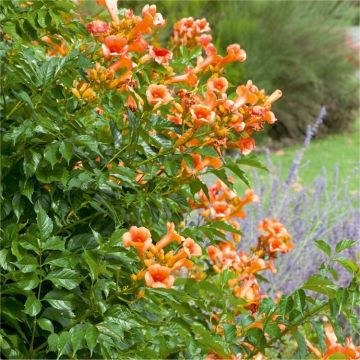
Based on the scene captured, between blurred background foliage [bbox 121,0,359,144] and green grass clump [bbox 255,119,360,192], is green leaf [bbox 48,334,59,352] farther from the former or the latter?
blurred background foliage [bbox 121,0,359,144]

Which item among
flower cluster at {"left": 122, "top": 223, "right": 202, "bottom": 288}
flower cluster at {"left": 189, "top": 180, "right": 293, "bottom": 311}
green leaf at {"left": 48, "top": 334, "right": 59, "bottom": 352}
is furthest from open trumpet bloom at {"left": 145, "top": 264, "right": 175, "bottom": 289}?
flower cluster at {"left": 189, "top": 180, "right": 293, "bottom": 311}

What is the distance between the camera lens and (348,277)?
388 centimetres

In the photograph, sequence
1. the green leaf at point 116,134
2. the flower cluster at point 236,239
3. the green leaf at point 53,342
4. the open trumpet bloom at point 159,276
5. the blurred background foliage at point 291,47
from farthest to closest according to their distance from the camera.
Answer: the blurred background foliage at point 291,47, the flower cluster at point 236,239, the green leaf at point 116,134, the green leaf at point 53,342, the open trumpet bloom at point 159,276

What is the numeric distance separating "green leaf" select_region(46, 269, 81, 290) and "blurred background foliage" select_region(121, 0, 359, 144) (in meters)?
7.78

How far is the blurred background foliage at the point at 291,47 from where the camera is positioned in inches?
393

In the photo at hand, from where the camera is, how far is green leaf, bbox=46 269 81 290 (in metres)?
1.70

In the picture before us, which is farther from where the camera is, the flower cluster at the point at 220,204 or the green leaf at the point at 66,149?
the flower cluster at the point at 220,204

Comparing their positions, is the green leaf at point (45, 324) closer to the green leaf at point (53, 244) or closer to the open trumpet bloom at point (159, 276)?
the green leaf at point (53, 244)

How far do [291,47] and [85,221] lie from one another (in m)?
9.07

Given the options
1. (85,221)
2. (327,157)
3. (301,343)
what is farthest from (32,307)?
(327,157)

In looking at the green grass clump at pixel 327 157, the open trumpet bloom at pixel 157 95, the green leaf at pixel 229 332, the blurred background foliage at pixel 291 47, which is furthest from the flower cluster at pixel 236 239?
the blurred background foliage at pixel 291 47

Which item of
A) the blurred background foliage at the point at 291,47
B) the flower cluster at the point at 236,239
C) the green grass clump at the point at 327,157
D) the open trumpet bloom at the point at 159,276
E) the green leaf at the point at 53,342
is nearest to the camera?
the open trumpet bloom at the point at 159,276

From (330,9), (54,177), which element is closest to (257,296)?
(54,177)

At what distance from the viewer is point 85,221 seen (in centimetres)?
203
